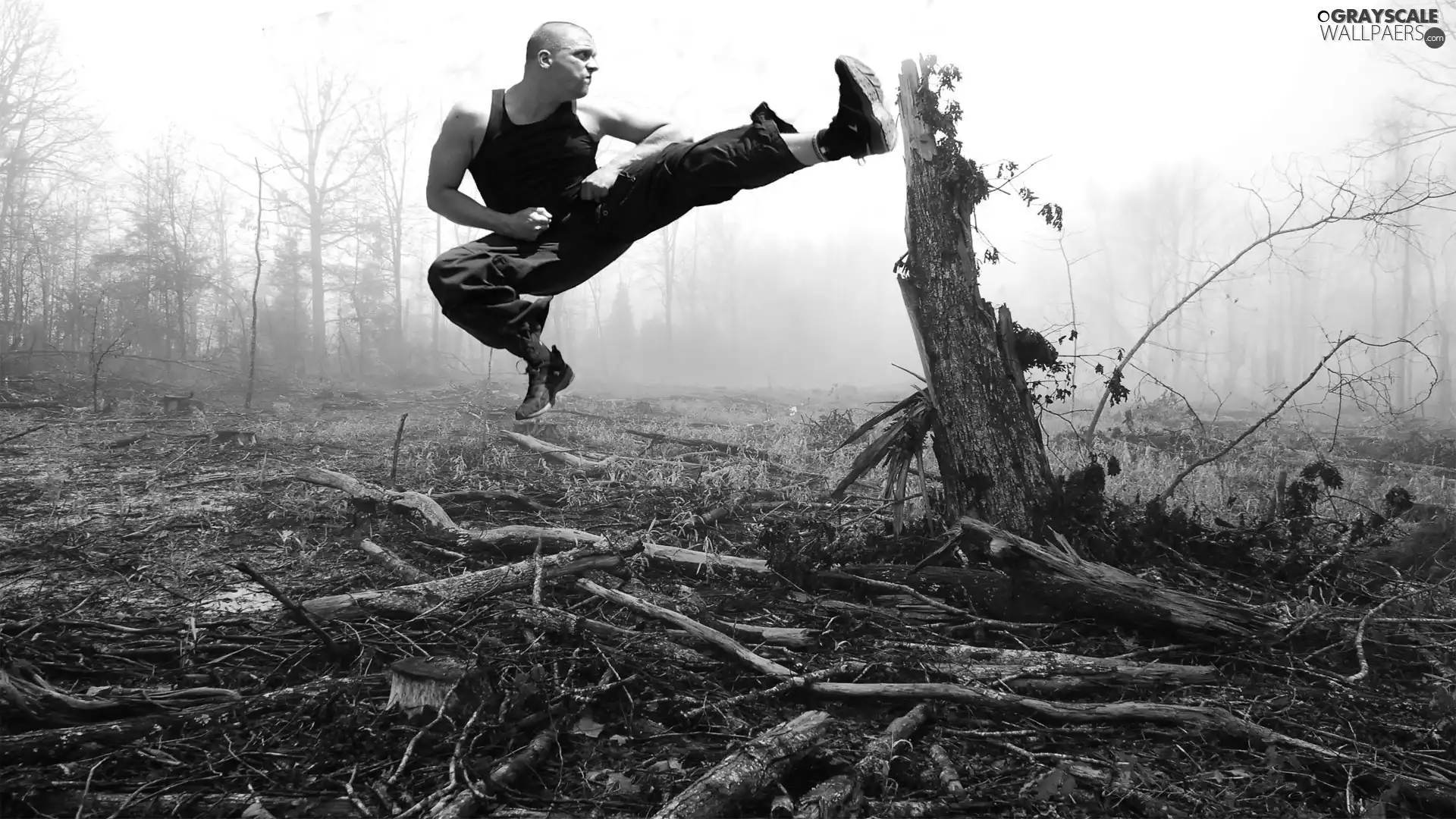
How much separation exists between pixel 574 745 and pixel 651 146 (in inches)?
86.7

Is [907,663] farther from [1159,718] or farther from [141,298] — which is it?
[141,298]

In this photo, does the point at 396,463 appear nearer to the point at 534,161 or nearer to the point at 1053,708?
the point at 534,161

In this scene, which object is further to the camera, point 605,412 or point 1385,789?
point 605,412

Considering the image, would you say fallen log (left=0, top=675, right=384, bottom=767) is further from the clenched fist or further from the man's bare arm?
the man's bare arm

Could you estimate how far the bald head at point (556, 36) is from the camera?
205 cm

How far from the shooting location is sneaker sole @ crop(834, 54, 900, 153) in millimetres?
1895

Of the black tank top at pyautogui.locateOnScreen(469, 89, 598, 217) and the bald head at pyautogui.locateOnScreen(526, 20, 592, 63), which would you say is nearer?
the bald head at pyautogui.locateOnScreen(526, 20, 592, 63)

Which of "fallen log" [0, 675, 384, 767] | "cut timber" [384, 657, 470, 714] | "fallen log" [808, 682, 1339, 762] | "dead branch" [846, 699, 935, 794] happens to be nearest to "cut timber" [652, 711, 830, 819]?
"dead branch" [846, 699, 935, 794]

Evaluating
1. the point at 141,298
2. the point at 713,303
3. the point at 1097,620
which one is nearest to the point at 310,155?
the point at 141,298

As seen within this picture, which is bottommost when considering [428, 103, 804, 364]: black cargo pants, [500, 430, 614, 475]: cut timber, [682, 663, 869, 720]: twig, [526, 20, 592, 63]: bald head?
[682, 663, 869, 720]: twig

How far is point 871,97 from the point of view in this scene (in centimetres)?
191

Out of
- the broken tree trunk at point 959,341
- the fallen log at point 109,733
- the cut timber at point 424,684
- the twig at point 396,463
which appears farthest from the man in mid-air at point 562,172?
the twig at point 396,463

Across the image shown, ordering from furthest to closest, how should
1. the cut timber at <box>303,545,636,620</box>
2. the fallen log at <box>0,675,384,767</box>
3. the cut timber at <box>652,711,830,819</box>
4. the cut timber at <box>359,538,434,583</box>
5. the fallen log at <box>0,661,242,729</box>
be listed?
the cut timber at <box>359,538,434,583</box>, the cut timber at <box>303,545,636,620</box>, the fallen log at <box>0,661,242,729</box>, the fallen log at <box>0,675,384,767</box>, the cut timber at <box>652,711,830,819</box>

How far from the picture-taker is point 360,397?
56.1 ft
